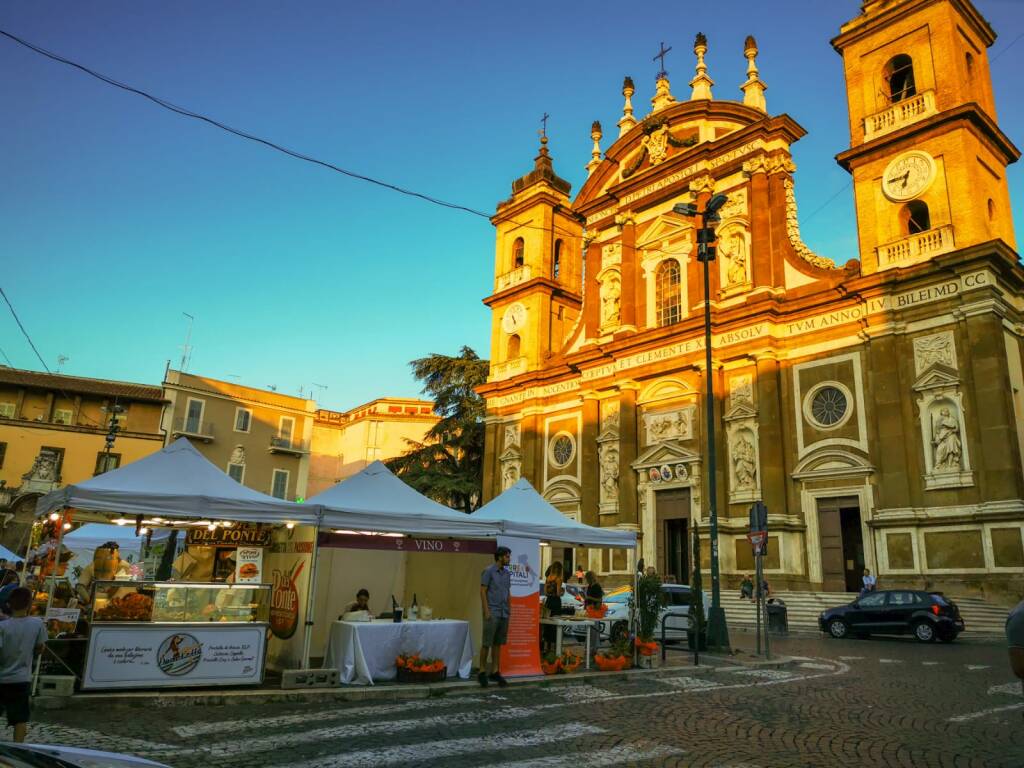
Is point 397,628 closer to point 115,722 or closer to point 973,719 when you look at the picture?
point 115,722

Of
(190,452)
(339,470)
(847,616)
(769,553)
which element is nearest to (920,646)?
(847,616)

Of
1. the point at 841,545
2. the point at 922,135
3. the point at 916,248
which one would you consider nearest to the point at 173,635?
the point at 841,545

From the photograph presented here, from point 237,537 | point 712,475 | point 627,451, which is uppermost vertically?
point 627,451

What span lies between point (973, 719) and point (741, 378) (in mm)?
17828

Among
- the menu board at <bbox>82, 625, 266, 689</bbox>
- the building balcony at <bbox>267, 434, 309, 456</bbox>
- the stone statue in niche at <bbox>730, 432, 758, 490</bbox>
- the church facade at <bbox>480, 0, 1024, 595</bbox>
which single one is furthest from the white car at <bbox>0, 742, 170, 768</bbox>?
the building balcony at <bbox>267, 434, 309, 456</bbox>

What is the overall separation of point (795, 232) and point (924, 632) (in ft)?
46.6

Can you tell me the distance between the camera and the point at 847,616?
61.2ft

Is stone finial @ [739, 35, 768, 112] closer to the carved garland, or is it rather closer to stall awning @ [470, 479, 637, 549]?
the carved garland

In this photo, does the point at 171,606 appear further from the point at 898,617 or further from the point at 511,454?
the point at 511,454

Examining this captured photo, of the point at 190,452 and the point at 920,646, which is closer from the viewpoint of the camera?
the point at 190,452

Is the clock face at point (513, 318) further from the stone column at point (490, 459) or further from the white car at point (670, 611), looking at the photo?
the white car at point (670, 611)

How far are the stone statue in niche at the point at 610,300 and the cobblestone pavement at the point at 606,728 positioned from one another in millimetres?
21063

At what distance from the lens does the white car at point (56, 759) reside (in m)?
2.64

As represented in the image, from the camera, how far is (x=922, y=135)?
2262cm
